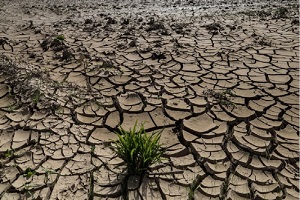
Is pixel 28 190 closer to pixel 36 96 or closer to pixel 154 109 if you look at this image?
pixel 36 96

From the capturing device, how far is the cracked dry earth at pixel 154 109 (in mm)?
1834

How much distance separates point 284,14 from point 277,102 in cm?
418

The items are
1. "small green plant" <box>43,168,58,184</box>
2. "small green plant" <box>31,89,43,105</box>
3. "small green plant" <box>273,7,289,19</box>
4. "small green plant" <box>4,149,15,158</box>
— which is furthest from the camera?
"small green plant" <box>273,7,289,19</box>

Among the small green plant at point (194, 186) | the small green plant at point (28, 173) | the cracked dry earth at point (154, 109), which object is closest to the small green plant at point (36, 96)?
the cracked dry earth at point (154, 109)

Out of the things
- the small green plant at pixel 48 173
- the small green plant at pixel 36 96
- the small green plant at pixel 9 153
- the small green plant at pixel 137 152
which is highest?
the small green plant at pixel 36 96

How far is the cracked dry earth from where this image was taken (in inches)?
72.2

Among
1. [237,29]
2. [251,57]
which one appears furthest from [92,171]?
[237,29]

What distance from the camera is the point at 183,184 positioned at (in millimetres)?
1812

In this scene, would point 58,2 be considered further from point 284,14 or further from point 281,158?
point 281,158

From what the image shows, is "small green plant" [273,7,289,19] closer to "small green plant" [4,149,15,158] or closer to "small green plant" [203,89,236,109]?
"small green plant" [203,89,236,109]

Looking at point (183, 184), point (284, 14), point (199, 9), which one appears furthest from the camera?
point (199, 9)

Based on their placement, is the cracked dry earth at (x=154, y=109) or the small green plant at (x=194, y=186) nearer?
the small green plant at (x=194, y=186)

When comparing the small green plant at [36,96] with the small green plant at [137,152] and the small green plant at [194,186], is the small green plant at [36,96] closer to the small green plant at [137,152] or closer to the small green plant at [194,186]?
the small green plant at [137,152]

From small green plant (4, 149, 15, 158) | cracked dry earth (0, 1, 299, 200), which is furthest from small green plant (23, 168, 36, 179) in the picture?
small green plant (4, 149, 15, 158)
